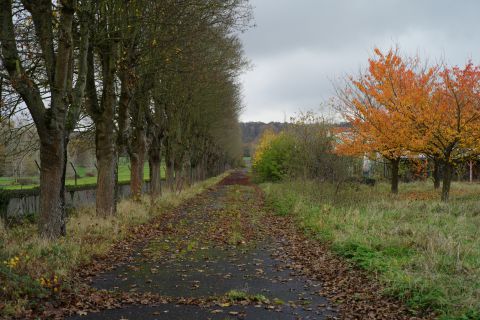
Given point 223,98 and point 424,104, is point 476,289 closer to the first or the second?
point 424,104

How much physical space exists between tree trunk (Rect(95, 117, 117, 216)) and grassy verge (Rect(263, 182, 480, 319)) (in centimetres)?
610

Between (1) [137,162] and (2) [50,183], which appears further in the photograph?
(1) [137,162]

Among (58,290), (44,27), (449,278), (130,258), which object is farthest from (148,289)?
(44,27)

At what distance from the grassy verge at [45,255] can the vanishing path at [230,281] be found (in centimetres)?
49

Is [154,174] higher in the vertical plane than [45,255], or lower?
higher

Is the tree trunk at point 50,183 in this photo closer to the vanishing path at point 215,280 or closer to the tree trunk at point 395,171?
the vanishing path at point 215,280

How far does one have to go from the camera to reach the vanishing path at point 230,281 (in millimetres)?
6230

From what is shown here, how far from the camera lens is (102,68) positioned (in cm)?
1411

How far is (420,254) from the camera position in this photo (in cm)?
831

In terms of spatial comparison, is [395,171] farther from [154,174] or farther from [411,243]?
[411,243]

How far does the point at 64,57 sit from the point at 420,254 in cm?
796

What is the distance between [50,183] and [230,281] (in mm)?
4569

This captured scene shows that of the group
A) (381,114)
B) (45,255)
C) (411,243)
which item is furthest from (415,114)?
(45,255)

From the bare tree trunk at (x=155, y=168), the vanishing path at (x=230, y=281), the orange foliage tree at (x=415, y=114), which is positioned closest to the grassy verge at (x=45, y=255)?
the vanishing path at (x=230, y=281)
